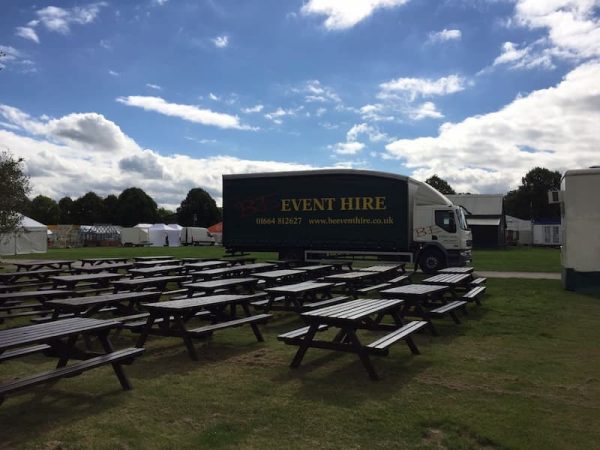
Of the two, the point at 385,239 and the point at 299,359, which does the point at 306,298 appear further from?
the point at 385,239

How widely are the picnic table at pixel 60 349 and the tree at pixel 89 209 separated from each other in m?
95.4

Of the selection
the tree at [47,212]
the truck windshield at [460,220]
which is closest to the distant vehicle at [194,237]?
the truck windshield at [460,220]

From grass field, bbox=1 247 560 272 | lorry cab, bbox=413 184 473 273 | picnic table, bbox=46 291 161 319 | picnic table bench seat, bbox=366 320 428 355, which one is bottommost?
grass field, bbox=1 247 560 272

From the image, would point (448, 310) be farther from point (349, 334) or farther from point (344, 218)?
point (344, 218)

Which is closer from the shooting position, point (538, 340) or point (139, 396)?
point (139, 396)

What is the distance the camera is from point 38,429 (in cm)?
383

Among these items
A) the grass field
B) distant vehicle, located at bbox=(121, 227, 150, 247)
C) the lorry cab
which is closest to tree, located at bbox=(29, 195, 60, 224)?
distant vehicle, located at bbox=(121, 227, 150, 247)

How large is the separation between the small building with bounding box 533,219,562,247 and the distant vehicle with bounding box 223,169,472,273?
35.1 meters

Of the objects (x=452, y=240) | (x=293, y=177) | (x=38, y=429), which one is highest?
(x=293, y=177)

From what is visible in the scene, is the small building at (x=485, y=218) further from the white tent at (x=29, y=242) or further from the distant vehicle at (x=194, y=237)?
the white tent at (x=29, y=242)

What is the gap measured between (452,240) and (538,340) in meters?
10.5

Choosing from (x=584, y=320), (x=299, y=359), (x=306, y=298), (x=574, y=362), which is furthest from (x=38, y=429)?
(x=584, y=320)

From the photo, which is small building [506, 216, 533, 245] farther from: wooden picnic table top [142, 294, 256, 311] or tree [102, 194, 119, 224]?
tree [102, 194, 119, 224]

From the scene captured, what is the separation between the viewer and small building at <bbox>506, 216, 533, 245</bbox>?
53.2 m
